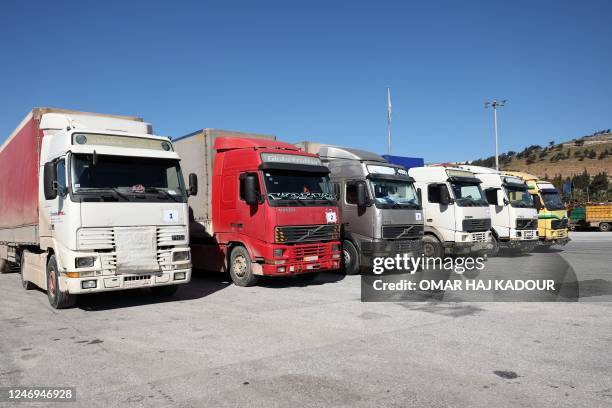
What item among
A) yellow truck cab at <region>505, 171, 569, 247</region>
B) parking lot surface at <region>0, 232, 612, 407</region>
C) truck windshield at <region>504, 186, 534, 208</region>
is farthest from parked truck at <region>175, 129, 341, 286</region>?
yellow truck cab at <region>505, 171, 569, 247</region>

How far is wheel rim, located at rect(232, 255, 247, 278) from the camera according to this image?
1121 cm

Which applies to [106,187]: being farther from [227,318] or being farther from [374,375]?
[374,375]

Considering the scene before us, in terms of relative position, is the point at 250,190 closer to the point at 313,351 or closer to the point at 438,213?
the point at 313,351

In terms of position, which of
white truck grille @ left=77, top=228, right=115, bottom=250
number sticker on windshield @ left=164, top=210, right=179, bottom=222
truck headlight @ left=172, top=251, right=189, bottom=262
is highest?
number sticker on windshield @ left=164, top=210, right=179, bottom=222

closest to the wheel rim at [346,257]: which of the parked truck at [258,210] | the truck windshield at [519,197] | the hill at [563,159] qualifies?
the parked truck at [258,210]

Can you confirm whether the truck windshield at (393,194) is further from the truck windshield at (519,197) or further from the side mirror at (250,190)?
the truck windshield at (519,197)

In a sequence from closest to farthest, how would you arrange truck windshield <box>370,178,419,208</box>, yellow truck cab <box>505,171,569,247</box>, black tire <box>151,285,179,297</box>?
black tire <box>151,285,179,297</box>, truck windshield <box>370,178,419,208</box>, yellow truck cab <box>505,171,569,247</box>

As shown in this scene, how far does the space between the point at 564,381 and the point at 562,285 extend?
6.68 meters

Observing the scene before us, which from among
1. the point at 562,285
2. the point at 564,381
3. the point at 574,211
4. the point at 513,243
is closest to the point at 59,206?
the point at 564,381

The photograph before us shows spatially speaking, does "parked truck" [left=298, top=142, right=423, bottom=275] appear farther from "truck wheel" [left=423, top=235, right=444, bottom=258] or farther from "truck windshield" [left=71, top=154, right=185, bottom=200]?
"truck windshield" [left=71, top=154, right=185, bottom=200]

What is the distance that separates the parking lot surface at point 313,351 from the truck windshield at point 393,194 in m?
3.55

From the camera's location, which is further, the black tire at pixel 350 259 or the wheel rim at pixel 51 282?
the black tire at pixel 350 259

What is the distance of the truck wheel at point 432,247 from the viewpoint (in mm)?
14673

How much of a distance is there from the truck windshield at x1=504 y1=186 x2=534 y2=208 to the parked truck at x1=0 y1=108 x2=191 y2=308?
40.5 ft
